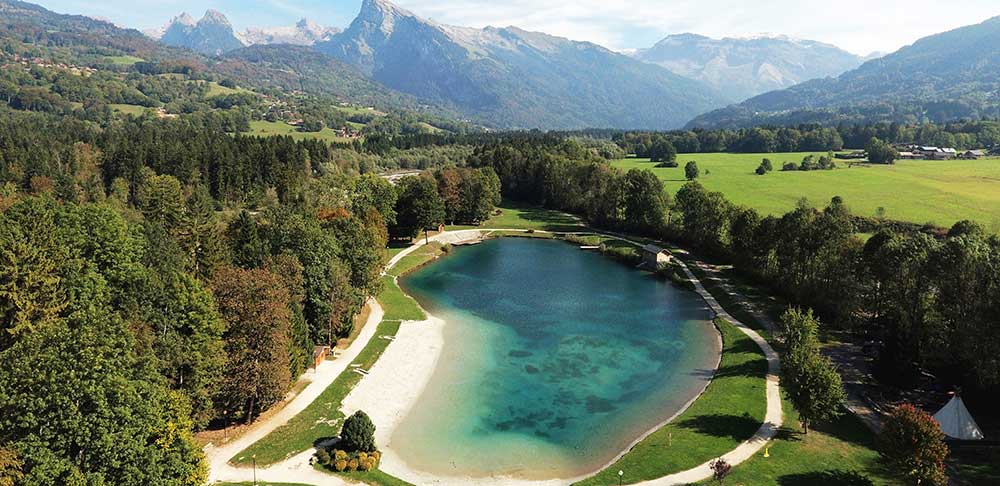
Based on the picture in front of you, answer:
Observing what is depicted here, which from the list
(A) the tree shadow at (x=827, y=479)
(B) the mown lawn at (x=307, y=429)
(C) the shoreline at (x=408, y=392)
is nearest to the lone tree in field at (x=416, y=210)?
(C) the shoreline at (x=408, y=392)

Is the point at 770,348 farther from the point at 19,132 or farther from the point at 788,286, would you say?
the point at 19,132

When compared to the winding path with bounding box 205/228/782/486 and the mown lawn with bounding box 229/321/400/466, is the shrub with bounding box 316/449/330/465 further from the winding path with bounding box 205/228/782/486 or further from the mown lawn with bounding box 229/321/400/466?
the mown lawn with bounding box 229/321/400/466

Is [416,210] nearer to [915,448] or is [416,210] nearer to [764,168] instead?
[915,448]

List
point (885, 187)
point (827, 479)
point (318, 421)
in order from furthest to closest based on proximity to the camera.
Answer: point (885, 187), point (318, 421), point (827, 479)

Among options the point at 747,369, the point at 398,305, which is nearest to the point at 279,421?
the point at 398,305

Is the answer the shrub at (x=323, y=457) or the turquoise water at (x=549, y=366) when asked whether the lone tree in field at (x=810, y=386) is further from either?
the shrub at (x=323, y=457)

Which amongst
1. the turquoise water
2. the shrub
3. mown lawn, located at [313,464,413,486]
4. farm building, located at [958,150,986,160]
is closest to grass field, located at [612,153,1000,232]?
farm building, located at [958,150,986,160]
